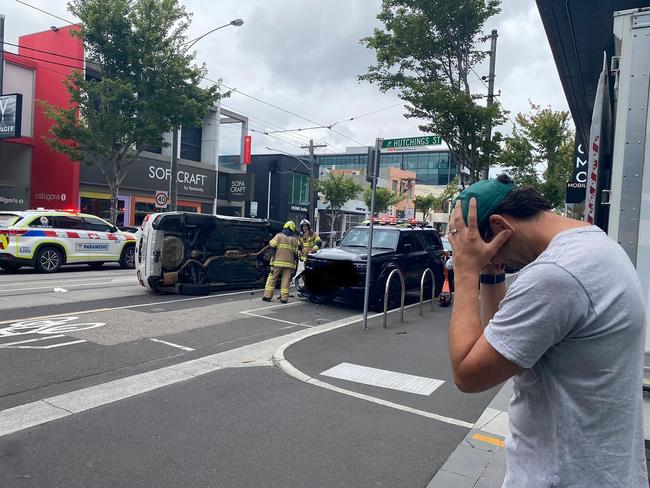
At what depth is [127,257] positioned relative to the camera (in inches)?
709

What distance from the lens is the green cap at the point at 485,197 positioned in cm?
171

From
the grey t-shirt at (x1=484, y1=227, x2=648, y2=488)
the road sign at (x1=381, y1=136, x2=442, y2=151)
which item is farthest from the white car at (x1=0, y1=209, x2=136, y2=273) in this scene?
the grey t-shirt at (x1=484, y1=227, x2=648, y2=488)

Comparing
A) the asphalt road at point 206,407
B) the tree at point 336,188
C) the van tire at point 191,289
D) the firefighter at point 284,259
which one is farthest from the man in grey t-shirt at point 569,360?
the tree at point 336,188

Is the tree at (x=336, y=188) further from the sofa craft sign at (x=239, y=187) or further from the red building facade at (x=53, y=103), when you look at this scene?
the red building facade at (x=53, y=103)

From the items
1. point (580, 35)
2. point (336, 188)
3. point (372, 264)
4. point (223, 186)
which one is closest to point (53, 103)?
point (223, 186)

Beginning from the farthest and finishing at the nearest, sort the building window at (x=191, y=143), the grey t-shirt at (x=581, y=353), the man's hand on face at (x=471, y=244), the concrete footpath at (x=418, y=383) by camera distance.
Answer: the building window at (x=191, y=143) < the concrete footpath at (x=418, y=383) < the man's hand on face at (x=471, y=244) < the grey t-shirt at (x=581, y=353)

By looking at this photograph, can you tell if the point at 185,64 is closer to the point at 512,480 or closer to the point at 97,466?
the point at 97,466

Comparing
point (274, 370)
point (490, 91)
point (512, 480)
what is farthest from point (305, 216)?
point (512, 480)

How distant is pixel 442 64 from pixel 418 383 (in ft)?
42.9

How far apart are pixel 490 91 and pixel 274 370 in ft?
49.9

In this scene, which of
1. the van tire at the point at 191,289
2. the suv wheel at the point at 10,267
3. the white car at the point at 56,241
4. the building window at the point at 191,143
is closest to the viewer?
the van tire at the point at 191,289

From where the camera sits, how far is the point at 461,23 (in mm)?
15844

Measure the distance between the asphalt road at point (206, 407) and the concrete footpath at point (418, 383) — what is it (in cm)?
3

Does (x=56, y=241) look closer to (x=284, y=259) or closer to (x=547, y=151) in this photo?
(x=284, y=259)
